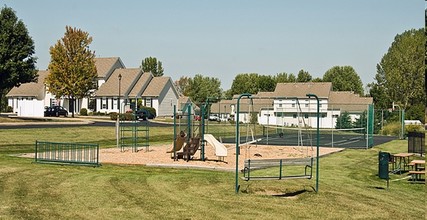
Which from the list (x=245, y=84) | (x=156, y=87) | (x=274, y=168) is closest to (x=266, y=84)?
(x=245, y=84)

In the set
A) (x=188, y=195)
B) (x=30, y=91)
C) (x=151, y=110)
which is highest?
(x=30, y=91)

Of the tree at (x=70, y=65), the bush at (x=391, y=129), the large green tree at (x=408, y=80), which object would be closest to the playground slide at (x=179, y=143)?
the bush at (x=391, y=129)

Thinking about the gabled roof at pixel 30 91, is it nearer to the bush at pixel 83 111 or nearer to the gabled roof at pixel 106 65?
the gabled roof at pixel 106 65

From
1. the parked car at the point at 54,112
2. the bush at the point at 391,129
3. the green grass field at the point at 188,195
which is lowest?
the green grass field at the point at 188,195

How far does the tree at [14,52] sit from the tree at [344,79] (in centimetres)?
8839

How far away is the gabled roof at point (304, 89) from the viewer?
8869cm

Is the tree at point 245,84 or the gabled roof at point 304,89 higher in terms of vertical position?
the tree at point 245,84

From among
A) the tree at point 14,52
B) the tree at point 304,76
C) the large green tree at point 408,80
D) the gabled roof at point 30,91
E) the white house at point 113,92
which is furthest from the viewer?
the tree at point 304,76

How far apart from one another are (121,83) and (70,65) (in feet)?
45.5

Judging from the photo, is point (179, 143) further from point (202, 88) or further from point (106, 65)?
point (202, 88)

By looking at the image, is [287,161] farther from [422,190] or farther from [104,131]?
[104,131]

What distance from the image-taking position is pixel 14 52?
5431 centimetres

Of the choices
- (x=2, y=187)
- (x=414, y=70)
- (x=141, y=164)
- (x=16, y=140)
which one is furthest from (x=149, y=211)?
(x=414, y=70)

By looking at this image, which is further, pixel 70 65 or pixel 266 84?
pixel 266 84
